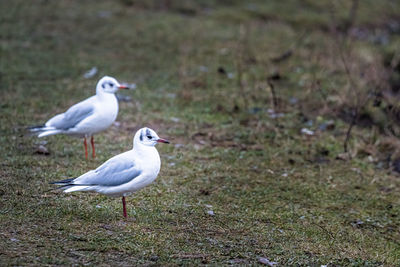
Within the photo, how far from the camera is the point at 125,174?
5098 millimetres

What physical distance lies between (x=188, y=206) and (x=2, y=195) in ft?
6.07

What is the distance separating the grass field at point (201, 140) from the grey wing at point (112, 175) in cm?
37

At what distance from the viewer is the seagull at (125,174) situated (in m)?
5.07

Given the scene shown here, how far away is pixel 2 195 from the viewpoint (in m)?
5.54

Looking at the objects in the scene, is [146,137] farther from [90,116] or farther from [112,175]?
[90,116]

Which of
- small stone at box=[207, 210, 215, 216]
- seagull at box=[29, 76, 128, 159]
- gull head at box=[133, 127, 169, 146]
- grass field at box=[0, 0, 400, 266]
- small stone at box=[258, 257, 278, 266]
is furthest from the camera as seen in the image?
seagull at box=[29, 76, 128, 159]

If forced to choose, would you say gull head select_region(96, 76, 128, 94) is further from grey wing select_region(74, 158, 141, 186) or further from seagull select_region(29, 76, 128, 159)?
grey wing select_region(74, 158, 141, 186)

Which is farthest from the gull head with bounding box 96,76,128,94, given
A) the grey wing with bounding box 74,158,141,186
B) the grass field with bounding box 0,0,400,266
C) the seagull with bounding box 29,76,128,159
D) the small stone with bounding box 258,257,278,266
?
the small stone with bounding box 258,257,278,266

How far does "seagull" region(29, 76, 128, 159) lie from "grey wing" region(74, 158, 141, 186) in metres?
1.63

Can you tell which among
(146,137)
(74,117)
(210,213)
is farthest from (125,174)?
(74,117)

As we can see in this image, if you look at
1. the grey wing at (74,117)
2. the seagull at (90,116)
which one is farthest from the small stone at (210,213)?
the grey wing at (74,117)

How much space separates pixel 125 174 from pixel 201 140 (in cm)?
308

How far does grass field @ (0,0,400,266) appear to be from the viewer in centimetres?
504

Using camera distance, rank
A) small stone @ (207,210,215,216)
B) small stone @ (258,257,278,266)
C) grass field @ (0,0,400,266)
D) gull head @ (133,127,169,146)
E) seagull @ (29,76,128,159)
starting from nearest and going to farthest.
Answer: small stone @ (258,257,278,266)
grass field @ (0,0,400,266)
gull head @ (133,127,169,146)
small stone @ (207,210,215,216)
seagull @ (29,76,128,159)
